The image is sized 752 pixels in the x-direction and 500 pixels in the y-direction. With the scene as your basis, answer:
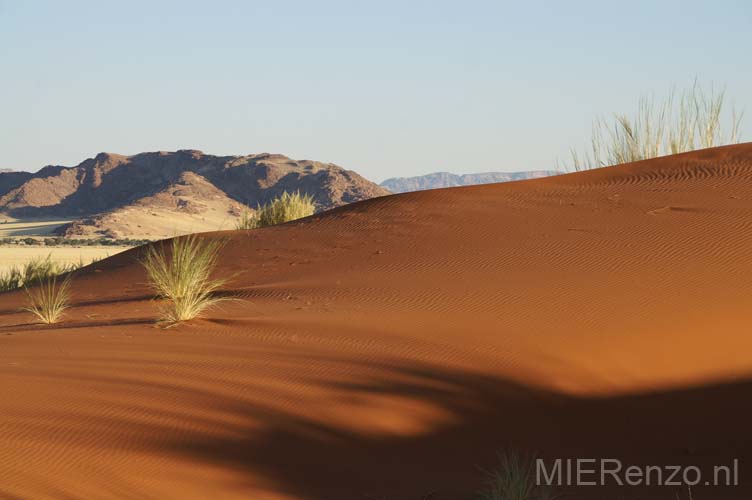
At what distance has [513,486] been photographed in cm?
541

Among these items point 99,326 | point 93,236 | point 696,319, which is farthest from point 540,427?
point 93,236

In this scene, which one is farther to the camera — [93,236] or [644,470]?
[93,236]

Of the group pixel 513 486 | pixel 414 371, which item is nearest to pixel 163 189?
pixel 414 371

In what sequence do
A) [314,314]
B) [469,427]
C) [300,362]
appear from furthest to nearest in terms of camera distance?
[314,314], [300,362], [469,427]

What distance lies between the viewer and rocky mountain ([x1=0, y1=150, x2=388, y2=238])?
216 ft

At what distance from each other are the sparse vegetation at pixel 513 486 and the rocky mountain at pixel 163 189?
5650 centimetres

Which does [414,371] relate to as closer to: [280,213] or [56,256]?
[280,213]

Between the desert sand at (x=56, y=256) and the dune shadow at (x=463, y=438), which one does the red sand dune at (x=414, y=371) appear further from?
the desert sand at (x=56, y=256)

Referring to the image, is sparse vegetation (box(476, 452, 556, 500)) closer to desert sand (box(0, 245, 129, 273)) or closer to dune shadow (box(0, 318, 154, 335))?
A: dune shadow (box(0, 318, 154, 335))

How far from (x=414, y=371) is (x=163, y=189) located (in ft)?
234

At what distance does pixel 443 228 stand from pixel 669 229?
10.9ft

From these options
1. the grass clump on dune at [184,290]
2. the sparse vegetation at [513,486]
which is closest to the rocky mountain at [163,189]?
the grass clump on dune at [184,290]

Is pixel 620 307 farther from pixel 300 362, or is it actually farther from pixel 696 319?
pixel 300 362

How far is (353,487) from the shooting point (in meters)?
5.91
